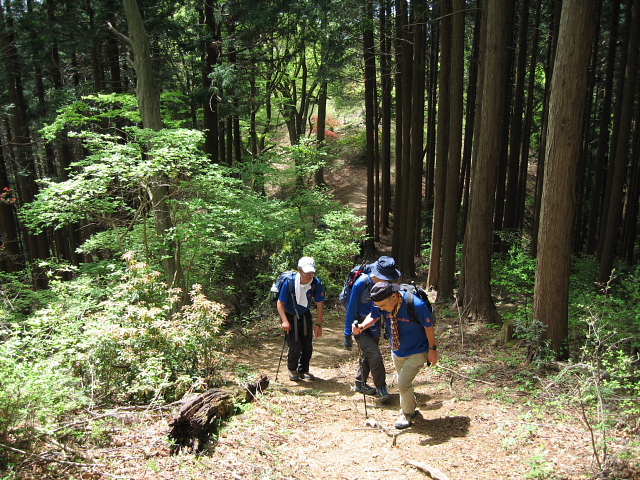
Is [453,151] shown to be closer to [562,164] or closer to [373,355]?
[562,164]

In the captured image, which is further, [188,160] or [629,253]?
[629,253]

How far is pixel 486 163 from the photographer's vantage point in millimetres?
8758

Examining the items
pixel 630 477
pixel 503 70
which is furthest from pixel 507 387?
pixel 503 70

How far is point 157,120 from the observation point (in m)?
10.1

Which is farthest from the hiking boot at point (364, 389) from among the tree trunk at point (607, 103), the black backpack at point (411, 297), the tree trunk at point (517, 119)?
the tree trunk at point (607, 103)

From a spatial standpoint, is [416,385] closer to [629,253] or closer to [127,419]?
[127,419]

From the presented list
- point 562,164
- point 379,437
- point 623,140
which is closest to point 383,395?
point 379,437

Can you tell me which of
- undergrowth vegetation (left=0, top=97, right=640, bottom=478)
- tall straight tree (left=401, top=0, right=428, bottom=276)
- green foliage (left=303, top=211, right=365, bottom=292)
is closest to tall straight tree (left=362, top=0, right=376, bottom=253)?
tall straight tree (left=401, top=0, right=428, bottom=276)

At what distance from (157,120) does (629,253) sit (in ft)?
63.5

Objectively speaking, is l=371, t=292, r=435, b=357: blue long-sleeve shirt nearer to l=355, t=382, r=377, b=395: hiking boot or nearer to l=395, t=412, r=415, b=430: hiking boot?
l=395, t=412, r=415, b=430: hiking boot

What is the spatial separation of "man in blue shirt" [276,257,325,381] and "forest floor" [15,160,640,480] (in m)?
0.62

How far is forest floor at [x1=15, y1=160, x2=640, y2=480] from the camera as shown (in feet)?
12.2

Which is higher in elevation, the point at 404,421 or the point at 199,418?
the point at 199,418

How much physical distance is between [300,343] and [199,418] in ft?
8.48
